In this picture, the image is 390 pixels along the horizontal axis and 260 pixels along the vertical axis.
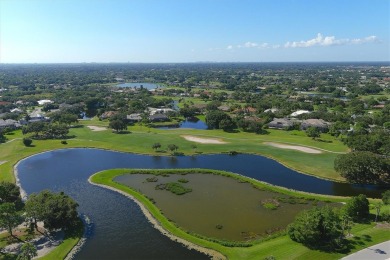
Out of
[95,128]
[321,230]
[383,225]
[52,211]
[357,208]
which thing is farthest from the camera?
[95,128]

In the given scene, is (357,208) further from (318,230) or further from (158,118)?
(158,118)

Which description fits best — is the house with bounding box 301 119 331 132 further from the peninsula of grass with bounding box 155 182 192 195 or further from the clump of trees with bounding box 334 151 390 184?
the peninsula of grass with bounding box 155 182 192 195

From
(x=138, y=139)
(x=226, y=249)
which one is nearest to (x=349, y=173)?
(x=226, y=249)

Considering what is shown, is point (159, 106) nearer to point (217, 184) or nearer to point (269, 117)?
point (269, 117)

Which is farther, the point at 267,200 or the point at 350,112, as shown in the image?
the point at 350,112

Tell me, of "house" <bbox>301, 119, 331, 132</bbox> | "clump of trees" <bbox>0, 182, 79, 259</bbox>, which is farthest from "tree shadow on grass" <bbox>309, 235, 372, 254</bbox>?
"house" <bbox>301, 119, 331, 132</bbox>

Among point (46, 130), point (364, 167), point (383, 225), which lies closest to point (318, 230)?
point (383, 225)
